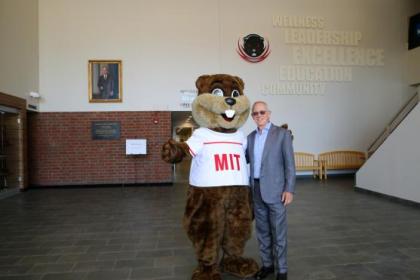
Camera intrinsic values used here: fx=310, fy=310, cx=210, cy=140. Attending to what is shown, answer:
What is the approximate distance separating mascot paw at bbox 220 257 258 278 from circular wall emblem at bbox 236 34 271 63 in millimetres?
7269

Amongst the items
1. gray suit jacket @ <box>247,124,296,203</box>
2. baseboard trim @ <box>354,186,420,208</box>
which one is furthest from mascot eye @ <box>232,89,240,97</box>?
baseboard trim @ <box>354,186,420,208</box>

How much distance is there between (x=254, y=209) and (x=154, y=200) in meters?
4.30

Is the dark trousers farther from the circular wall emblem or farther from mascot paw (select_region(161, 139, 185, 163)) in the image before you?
the circular wall emblem

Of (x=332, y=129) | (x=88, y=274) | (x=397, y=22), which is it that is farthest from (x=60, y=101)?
(x=397, y=22)

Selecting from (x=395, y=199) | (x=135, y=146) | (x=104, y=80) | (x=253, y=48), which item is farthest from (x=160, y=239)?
(x=253, y=48)

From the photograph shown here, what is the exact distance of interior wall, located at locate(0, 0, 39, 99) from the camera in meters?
6.92

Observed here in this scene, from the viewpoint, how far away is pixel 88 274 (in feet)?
9.89

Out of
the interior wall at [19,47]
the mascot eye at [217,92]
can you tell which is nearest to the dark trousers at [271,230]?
the mascot eye at [217,92]

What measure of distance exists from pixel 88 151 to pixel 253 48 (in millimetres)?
5654

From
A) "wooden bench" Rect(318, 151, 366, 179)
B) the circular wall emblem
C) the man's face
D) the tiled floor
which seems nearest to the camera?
the man's face

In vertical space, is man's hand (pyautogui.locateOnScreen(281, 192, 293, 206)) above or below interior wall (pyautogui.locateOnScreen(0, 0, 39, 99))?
below

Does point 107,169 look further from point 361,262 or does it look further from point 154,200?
point 361,262

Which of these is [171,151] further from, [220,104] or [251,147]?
[251,147]

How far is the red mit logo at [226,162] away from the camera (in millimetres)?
2625
